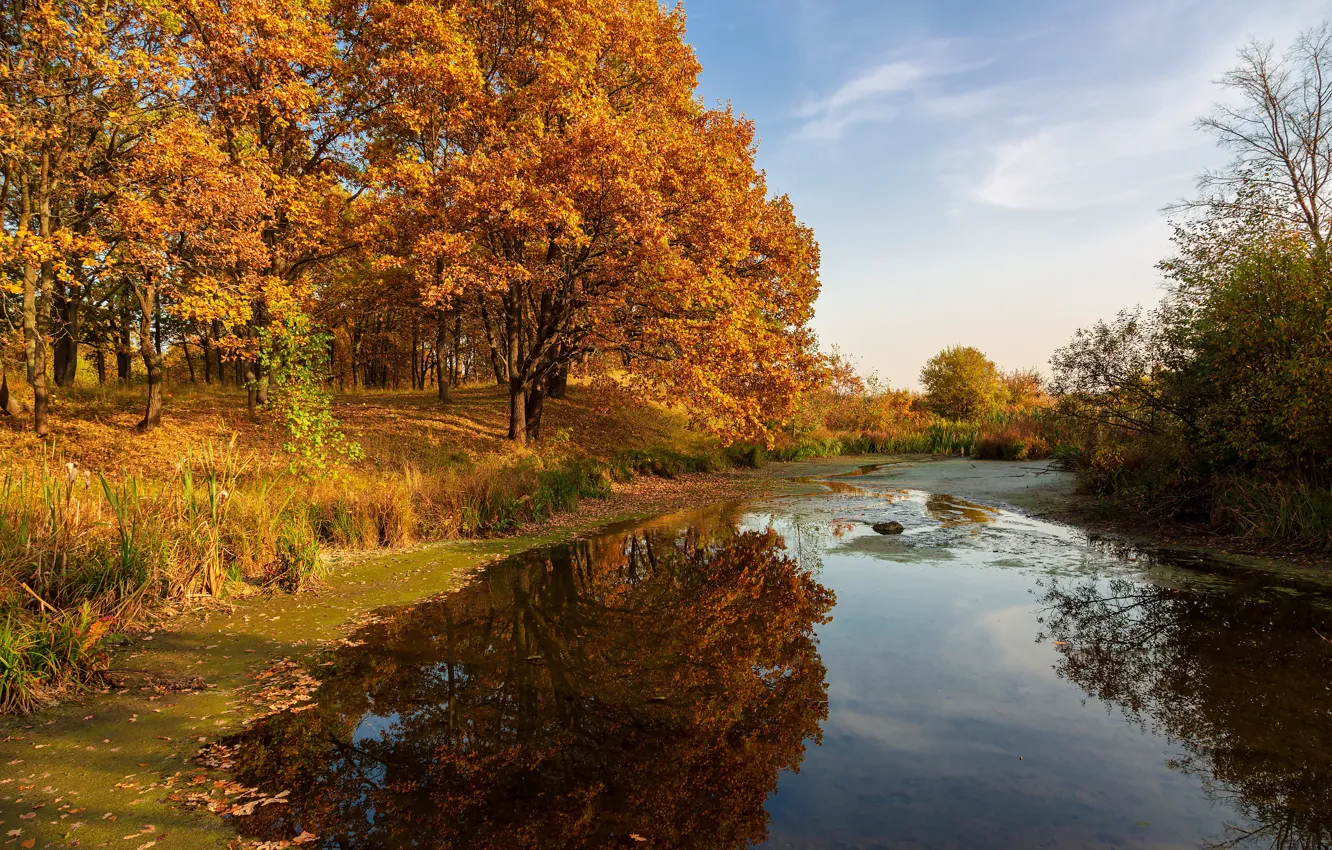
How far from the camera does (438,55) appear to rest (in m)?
14.8

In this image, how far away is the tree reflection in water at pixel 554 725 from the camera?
3.41 m

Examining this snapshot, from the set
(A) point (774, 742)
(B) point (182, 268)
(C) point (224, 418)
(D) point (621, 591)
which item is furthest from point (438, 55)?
(A) point (774, 742)

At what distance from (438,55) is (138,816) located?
16.1 m

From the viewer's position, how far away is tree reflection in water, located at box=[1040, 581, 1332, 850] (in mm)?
3484

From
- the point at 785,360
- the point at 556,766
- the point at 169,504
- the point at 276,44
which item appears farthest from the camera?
the point at 785,360

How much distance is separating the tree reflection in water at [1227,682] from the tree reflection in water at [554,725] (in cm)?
242

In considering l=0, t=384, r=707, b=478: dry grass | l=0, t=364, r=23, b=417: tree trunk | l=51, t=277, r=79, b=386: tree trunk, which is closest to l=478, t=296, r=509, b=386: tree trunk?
l=0, t=384, r=707, b=478: dry grass

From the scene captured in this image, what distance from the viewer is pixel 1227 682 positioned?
4918 mm

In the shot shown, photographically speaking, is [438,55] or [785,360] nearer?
[438,55]

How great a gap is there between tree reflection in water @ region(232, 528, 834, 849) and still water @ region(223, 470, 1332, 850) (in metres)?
0.02

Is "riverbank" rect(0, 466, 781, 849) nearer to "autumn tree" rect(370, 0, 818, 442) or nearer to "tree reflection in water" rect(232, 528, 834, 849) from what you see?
"tree reflection in water" rect(232, 528, 834, 849)

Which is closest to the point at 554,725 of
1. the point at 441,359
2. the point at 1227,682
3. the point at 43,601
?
the point at 43,601

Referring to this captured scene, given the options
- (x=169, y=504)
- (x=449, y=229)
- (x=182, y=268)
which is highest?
(x=449, y=229)

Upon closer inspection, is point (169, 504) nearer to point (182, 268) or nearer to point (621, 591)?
point (621, 591)
